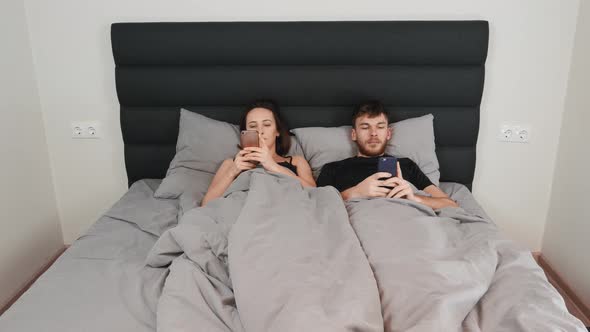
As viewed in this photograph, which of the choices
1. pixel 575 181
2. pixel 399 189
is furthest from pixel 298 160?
pixel 575 181

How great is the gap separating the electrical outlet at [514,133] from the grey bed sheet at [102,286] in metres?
1.64

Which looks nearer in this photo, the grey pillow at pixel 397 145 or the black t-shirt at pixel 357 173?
the black t-shirt at pixel 357 173

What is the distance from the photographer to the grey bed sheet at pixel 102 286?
1.23 metres

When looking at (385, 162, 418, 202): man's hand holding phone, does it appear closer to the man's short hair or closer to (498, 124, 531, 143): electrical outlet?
the man's short hair

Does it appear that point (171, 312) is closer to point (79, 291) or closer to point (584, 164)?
point (79, 291)

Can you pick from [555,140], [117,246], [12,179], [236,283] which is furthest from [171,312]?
[555,140]

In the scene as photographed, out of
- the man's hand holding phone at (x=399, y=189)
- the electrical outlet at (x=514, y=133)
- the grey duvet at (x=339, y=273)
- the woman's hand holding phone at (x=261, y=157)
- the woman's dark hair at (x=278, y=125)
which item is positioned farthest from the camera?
the electrical outlet at (x=514, y=133)

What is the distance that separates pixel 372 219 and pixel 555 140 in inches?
54.0

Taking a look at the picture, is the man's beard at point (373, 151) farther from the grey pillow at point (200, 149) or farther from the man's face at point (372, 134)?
the grey pillow at point (200, 149)

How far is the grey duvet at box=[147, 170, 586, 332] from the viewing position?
110 cm

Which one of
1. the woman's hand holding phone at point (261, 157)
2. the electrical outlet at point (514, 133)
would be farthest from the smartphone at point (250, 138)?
the electrical outlet at point (514, 133)

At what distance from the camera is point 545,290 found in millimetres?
1206

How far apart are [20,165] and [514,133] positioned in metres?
2.40

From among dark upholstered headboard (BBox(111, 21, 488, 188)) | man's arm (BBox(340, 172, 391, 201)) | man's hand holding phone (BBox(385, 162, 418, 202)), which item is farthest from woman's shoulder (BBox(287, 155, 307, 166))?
man's hand holding phone (BBox(385, 162, 418, 202))
